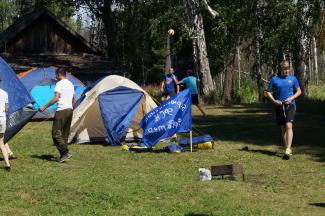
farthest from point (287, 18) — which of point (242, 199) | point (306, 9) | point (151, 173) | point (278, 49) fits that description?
point (242, 199)

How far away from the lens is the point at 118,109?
1600cm

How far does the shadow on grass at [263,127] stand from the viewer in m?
15.3

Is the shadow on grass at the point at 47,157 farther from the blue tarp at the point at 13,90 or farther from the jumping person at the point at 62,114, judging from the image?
the blue tarp at the point at 13,90

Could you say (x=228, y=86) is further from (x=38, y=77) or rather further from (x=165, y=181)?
(x=165, y=181)

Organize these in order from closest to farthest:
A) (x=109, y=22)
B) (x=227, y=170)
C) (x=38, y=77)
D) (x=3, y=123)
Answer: (x=227, y=170), (x=3, y=123), (x=38, y=77), (x=109, y=22)

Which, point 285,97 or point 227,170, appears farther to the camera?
point 285,97

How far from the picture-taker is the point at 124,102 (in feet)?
52.9

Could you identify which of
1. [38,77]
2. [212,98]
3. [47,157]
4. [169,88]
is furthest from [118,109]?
[212,98]

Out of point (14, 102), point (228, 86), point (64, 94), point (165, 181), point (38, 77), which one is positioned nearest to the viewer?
point (165, 181)

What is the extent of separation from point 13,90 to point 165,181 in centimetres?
481

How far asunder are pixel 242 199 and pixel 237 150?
17.7 ft

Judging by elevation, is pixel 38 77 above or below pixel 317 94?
above

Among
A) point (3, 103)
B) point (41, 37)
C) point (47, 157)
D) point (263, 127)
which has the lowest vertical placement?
point (263, 127)

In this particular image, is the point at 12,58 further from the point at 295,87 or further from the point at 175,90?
the point at 295,87
